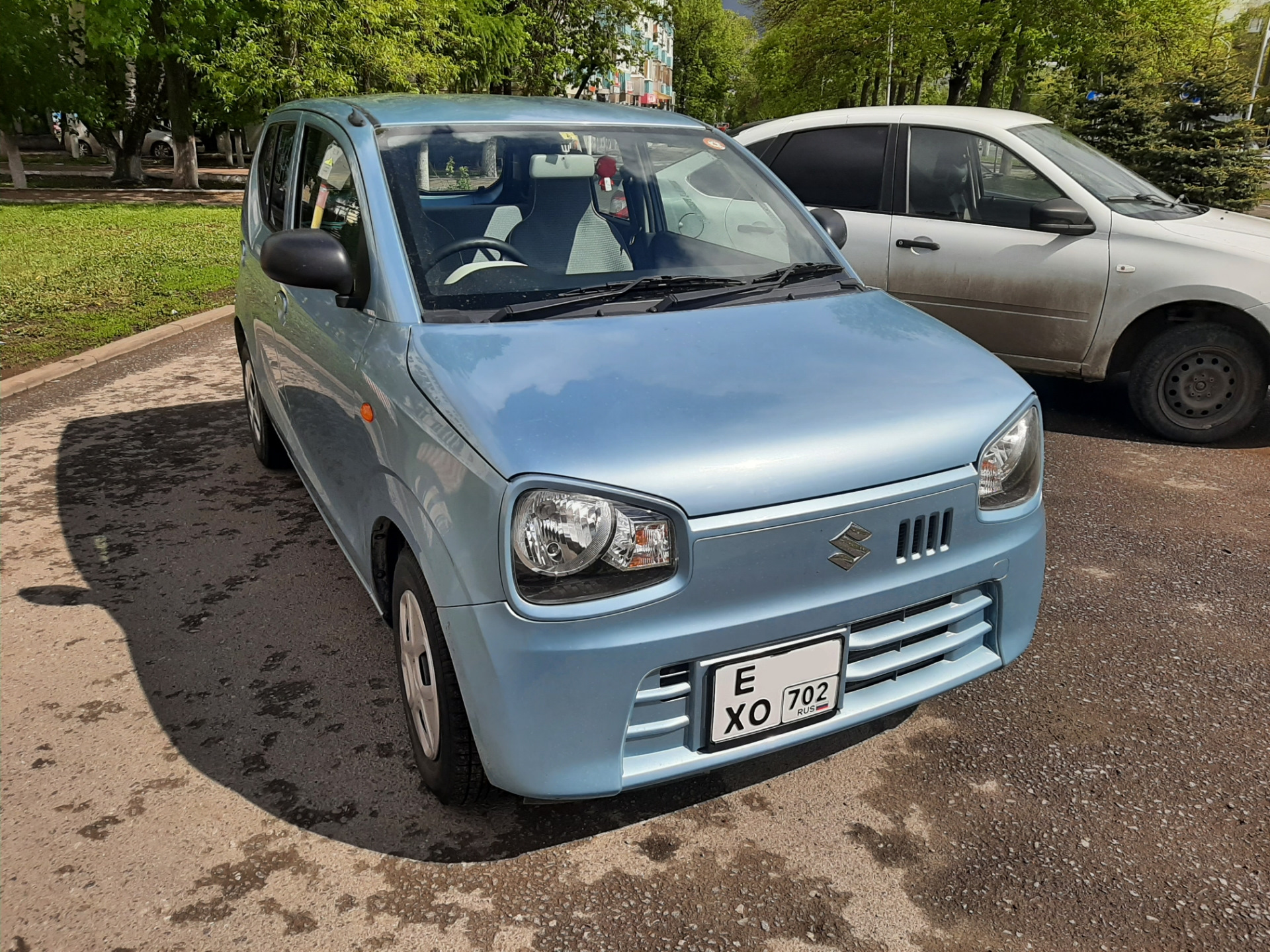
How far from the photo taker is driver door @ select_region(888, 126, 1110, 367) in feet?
18.6

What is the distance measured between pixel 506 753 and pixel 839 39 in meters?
28.1

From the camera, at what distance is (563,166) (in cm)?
341

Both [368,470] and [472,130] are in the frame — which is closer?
[368,470]

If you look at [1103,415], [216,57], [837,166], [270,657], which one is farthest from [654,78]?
[270,657]

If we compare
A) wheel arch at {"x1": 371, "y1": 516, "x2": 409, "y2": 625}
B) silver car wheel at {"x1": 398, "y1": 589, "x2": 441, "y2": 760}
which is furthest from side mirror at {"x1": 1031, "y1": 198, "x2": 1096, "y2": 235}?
silver car wheel at {"x1": 398, "y1": 589, "x2": 441, "y2": 760}

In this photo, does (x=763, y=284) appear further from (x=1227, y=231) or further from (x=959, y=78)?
(x=959, y=78)

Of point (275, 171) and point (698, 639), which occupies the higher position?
point (275, 171)

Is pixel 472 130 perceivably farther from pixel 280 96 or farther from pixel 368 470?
pixel 280 96

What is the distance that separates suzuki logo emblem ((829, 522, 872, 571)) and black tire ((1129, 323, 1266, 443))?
4184 millimetres

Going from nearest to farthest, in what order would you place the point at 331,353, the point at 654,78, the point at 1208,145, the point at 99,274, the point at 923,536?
the point at 923,536, the point at 331,353, the point at 99,274, the point at 1208,145, the point at 654,78

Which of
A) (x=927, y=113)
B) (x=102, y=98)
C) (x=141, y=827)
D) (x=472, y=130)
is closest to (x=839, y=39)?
(x=102, y=98)

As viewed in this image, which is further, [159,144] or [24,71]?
[159,144]

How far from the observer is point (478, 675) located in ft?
7.15

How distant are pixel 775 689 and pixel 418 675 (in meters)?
0.92
